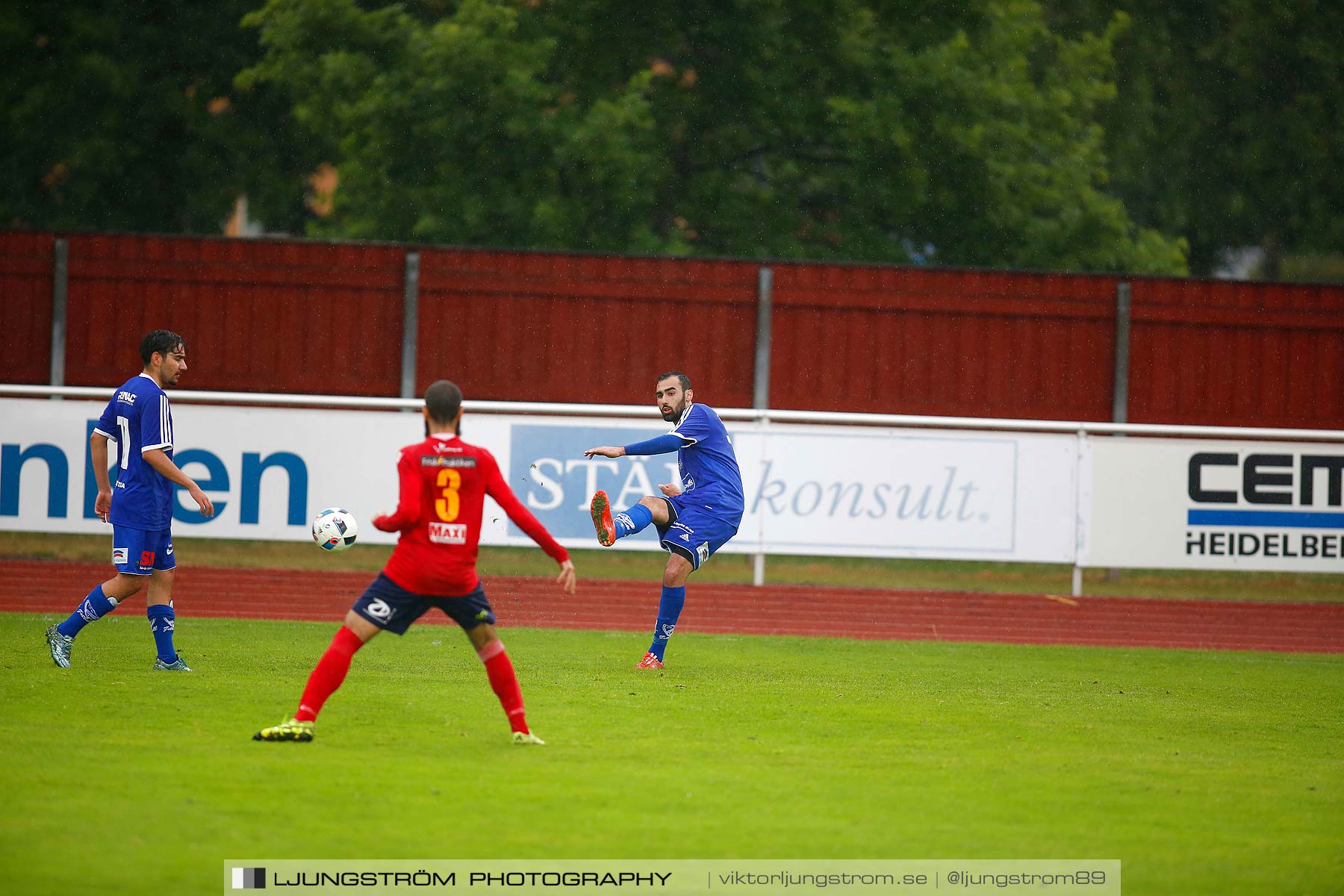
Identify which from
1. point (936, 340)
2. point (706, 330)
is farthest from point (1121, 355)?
point (706, 330)

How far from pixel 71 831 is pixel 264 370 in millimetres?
13501

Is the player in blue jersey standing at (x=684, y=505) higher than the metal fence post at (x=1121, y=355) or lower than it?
lower

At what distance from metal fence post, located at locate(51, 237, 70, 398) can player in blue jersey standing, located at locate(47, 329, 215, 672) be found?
31.5 ft

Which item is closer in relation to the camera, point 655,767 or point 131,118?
point 655,767

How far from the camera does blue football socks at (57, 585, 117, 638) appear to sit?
8.89m

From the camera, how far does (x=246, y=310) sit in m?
18.2

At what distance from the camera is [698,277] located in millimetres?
18359

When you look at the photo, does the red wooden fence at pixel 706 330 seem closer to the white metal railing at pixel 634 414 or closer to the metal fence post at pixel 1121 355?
the metal fence post at pixel 1121 355

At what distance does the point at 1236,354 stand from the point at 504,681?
47.1 ft

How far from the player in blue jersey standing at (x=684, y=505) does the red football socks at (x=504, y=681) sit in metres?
2.86

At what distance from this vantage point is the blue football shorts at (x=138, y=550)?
8.77 m

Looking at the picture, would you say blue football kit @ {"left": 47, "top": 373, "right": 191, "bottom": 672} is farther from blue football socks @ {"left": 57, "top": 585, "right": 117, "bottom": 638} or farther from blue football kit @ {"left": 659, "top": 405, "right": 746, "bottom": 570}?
blue football kit @ {"left": 659, "top": 405, "right": 746, "bottom": 570}

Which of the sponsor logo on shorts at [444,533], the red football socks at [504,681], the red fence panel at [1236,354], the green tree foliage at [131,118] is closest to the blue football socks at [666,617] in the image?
the red football socks at [504,681]

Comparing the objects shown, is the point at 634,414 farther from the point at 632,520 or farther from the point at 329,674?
the point at 329,674
